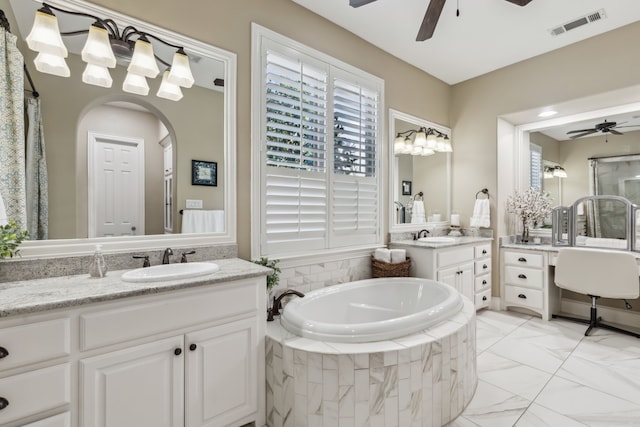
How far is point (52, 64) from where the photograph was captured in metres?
1.55

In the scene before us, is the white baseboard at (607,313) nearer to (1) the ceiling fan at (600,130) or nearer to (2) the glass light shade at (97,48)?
(1) the ceiling fan at (600,130)

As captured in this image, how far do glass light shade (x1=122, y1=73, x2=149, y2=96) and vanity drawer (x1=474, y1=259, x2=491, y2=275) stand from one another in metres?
3.53

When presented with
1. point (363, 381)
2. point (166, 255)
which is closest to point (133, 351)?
point (166, 255)

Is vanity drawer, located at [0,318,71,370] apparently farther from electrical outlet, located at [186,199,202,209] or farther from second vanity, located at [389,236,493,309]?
second vanity, located at [389,236,493,309]

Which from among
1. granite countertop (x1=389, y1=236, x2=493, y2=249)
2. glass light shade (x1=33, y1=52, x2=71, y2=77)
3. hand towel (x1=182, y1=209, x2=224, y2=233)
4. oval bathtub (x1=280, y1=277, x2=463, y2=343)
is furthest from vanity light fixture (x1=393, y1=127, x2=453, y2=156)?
glass light shade (x1=33, y1=52, x2=71, y2=77)

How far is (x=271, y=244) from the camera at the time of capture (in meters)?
2.32

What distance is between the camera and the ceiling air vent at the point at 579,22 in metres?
2.65

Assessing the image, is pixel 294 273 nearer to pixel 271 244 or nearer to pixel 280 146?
pixel 271 244

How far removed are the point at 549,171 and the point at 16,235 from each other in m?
→ 4.87

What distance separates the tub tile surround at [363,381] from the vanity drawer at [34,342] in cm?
93

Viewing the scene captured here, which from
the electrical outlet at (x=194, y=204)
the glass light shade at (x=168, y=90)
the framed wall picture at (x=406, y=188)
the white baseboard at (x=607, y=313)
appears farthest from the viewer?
the framed wall picture at (x=406, y=188)

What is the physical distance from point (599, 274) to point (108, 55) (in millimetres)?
4160

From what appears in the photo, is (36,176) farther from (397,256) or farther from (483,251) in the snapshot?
(483,251)

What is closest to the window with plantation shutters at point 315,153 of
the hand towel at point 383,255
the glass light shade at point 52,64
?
the hand towel at point 383,255
